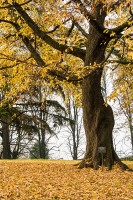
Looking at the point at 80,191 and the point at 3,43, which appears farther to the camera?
the point at 3,43

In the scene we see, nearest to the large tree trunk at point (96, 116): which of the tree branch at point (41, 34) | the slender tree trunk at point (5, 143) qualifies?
the tree branch at point (41, 34)

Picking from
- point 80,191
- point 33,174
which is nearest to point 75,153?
point 33,174

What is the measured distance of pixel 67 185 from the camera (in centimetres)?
861

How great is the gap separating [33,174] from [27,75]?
427 cm

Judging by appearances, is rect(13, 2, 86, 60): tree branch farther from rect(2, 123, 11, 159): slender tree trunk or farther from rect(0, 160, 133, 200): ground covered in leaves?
rect(2, 123, 11, 159): slender tree trunk

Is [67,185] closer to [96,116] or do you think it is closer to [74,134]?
[96,116]

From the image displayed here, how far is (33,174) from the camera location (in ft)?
34.4

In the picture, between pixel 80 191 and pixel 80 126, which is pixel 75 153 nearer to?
pixel 80 126

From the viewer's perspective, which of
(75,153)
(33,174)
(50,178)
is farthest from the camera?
(75,153)

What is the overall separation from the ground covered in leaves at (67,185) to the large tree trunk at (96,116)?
860mm

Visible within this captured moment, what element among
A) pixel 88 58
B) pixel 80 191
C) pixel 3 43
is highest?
pixel 3 43

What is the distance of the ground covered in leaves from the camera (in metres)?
7.36

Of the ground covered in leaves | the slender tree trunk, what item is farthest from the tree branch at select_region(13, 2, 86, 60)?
the slender tree trunk

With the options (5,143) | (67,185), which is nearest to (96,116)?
(67,185)
